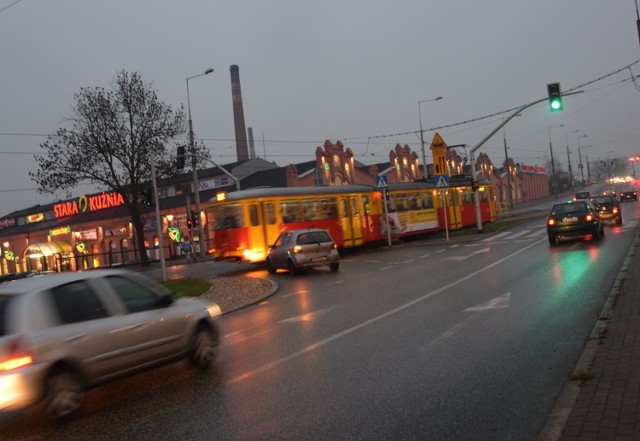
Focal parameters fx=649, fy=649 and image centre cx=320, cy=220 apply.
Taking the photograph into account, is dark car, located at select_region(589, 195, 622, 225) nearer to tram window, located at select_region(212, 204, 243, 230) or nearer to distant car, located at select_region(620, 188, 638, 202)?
tram window, located at select_region(212, 204, 243, 230)

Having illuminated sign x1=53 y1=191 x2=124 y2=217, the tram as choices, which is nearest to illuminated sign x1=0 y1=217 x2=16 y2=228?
illuminated sign x1=53 y1=191 x2=124 y2=217

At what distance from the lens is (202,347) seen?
8.41 m

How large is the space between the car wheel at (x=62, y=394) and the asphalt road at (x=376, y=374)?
0.46 ft

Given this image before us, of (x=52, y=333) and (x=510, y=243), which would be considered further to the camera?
(x=510, y=243)

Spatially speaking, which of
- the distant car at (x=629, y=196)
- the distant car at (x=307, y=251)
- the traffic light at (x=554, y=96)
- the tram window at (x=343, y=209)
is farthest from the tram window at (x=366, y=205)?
the distant car at (x=629, y=196)

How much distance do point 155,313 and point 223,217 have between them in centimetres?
2022

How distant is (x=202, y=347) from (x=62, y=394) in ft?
7.63

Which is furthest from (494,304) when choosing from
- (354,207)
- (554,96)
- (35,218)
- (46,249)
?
(35,218)

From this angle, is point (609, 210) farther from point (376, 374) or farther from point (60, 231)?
A: point (60, 231)

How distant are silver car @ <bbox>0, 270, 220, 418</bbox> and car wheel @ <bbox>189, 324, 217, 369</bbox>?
0.06ft

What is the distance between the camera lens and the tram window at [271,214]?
90.9 ft

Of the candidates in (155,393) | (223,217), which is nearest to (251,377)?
(155,393)

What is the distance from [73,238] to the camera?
71125 millimetres

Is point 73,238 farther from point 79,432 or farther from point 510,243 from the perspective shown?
point 79,432
